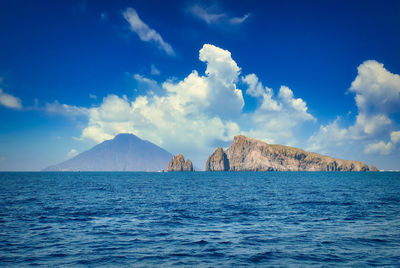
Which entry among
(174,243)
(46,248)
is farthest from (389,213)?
(46,248)

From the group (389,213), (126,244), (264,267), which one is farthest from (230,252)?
(389,213)

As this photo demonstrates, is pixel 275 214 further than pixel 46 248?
Yes

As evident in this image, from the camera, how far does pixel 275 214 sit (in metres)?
31.6

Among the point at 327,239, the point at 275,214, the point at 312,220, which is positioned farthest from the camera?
the point at 275,214

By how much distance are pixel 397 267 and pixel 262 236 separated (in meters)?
8.99

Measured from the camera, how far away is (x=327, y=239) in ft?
67.8

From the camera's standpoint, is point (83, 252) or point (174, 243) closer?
point (83, 252)

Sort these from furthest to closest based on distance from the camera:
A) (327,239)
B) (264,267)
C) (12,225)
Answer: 1. (12,225)
2. (327,239)
3. (264,267)

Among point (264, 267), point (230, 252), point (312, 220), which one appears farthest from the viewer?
point (312, 220)

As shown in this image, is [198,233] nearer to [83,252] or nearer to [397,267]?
[83,252]

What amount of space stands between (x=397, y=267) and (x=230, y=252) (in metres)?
9.59

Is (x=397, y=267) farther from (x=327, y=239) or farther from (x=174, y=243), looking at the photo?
(x=174, y=243)

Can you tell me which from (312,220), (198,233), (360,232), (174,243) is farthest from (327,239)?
(174,243)

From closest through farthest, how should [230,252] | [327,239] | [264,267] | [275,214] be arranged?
[264,267] < [230,252] < [327,239] < [275,214]
